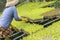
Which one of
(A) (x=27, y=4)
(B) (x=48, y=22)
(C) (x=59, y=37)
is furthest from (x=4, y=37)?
(A) (x=27, y=4)

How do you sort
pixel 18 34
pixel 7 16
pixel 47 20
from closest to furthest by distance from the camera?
1. pixel 7 16
2. pixel 18 34
3. pixel 47 20

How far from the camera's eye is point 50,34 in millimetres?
7961

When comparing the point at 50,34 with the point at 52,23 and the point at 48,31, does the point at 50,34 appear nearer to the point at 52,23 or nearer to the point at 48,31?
the point at 48,31

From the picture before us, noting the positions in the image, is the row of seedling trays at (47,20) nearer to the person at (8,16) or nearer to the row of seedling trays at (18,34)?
the row of seedling trays at (18,34)

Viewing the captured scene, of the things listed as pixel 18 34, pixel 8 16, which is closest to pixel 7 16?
pixel 8 16

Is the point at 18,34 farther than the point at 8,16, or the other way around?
the point at 18,34

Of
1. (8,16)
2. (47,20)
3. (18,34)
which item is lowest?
(47,20)

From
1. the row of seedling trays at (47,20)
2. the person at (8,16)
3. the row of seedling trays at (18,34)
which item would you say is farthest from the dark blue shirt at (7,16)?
the row of seedling trays at (47,20)

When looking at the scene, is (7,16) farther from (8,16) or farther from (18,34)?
(18,34)

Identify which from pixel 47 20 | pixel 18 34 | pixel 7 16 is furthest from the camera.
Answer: pixel 47 20

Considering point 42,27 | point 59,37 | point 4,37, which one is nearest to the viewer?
point 4,37

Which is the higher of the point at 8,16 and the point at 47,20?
the point at 8,16

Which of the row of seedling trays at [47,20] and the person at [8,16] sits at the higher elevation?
the person at [8,16]

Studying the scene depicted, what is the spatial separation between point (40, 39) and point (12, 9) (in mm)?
1467
